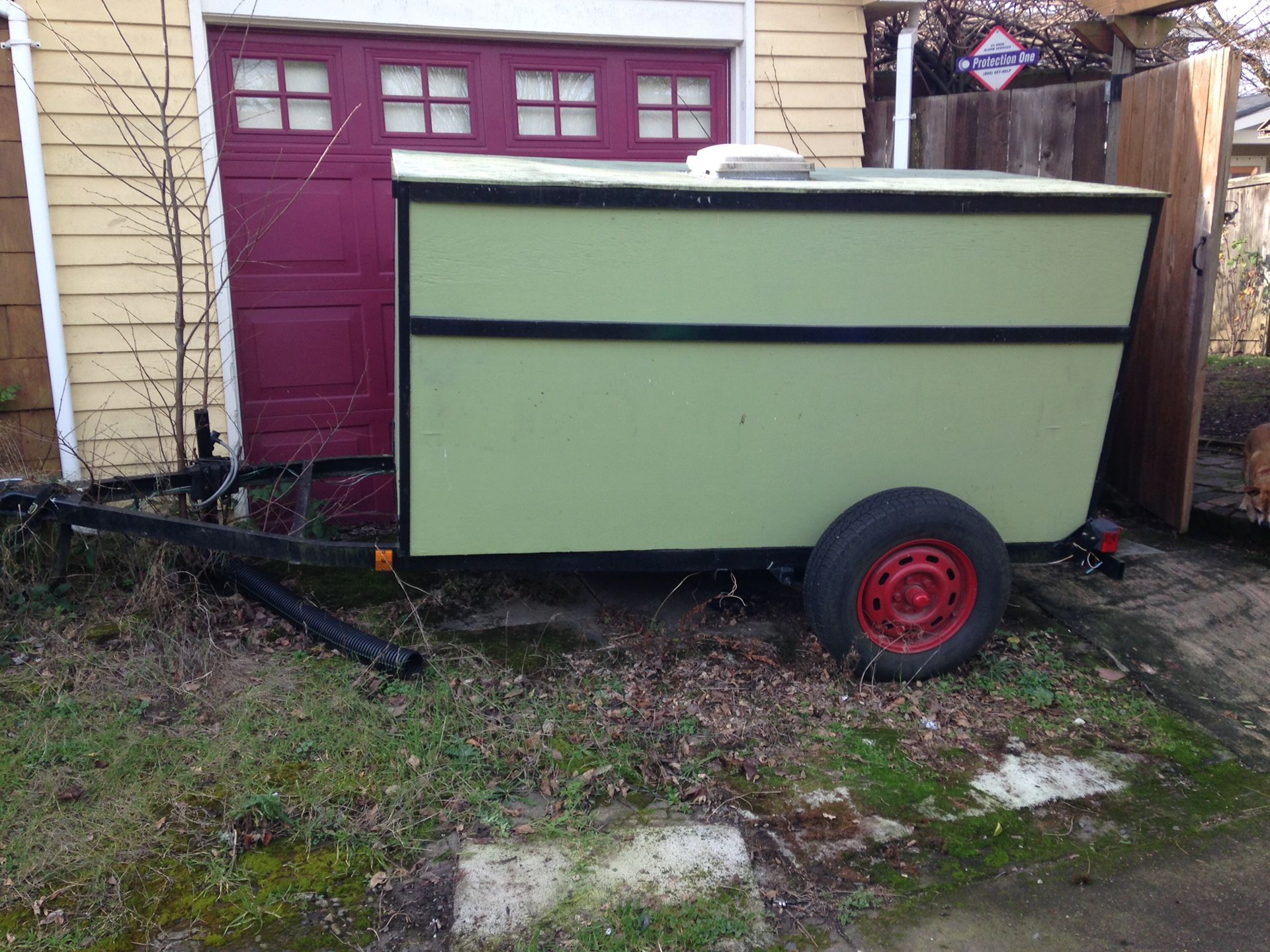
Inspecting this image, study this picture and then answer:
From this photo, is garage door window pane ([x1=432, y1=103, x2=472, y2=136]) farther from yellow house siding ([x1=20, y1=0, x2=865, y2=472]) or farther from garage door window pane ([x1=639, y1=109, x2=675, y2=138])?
yellow house siding ([x1=20, y1=0, x2=865, y2=472])

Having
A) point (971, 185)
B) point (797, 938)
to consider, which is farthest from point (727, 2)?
point (797, 938)

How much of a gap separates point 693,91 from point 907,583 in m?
3.58

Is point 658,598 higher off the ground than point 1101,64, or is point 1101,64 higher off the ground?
point 1101,64

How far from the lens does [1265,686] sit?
3.77m

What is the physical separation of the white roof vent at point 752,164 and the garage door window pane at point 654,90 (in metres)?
2.44

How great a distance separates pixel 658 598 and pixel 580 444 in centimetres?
139

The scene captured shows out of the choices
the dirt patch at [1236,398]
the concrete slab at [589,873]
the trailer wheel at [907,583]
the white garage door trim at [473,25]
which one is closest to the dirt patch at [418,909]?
the concrete slab at [589,873]

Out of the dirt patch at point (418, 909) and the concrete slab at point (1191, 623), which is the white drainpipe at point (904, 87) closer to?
the concrete slab at point (1191, 623)

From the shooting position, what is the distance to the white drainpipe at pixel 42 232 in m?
4.52

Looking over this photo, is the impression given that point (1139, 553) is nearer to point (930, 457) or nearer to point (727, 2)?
point (930, 457)

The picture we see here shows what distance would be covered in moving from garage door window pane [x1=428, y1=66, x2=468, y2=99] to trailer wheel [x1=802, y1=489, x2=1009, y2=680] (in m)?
3.44

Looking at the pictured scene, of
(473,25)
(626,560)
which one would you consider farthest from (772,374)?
(473,25)

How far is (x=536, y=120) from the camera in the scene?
5559mm

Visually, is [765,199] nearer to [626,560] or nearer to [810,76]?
[626,560]
